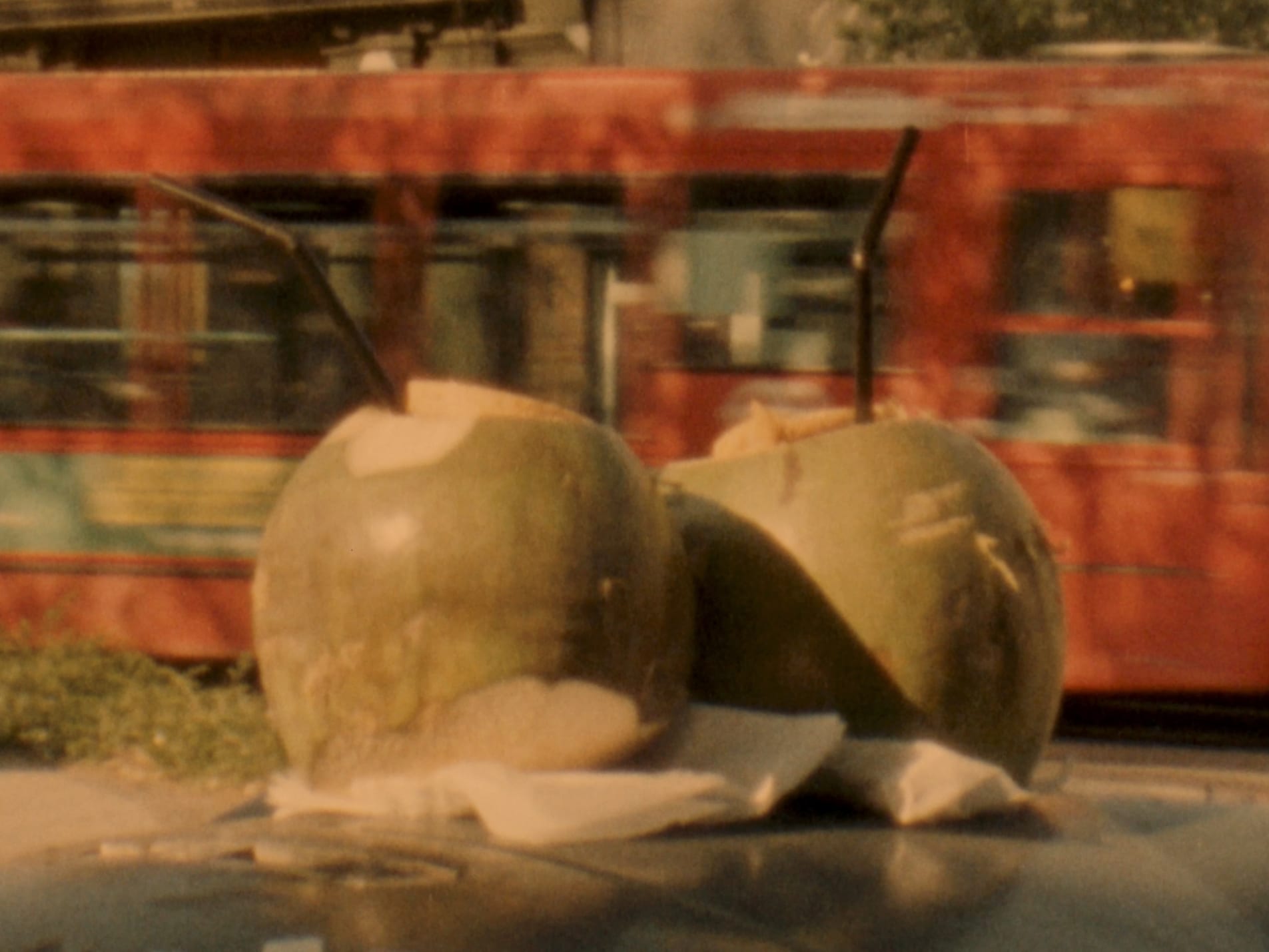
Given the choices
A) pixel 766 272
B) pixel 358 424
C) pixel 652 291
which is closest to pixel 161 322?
pixel 652 291

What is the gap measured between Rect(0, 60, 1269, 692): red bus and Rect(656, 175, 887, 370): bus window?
15mm

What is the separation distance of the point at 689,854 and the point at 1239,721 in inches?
354

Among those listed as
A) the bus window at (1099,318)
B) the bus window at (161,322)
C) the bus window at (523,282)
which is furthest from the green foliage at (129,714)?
the bus window at (1099,318)

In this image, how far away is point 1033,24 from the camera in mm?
18906

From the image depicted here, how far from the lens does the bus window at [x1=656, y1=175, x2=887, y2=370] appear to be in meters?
9.27

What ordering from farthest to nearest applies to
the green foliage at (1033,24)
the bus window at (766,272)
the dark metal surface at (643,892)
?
the green foliage at (1033,24), the bus window at (766,272), the dark metal surface at (643,892)

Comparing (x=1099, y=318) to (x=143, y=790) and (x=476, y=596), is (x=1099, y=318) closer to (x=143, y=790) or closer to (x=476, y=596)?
(x=143, y=790)

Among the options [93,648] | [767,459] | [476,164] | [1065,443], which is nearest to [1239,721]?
[1065,443]

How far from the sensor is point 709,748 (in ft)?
5.74

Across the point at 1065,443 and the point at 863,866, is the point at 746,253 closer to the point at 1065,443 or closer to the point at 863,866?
the point at 1065,443

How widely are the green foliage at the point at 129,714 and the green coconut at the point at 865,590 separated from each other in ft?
17.8

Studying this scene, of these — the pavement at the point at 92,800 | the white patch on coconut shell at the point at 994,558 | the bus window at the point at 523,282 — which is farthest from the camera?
the bus window at the point at 523,282

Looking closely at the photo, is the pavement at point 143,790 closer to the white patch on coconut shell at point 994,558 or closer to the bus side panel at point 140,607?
the bus side panel at point 140,607

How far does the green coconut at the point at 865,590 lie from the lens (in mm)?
1801
